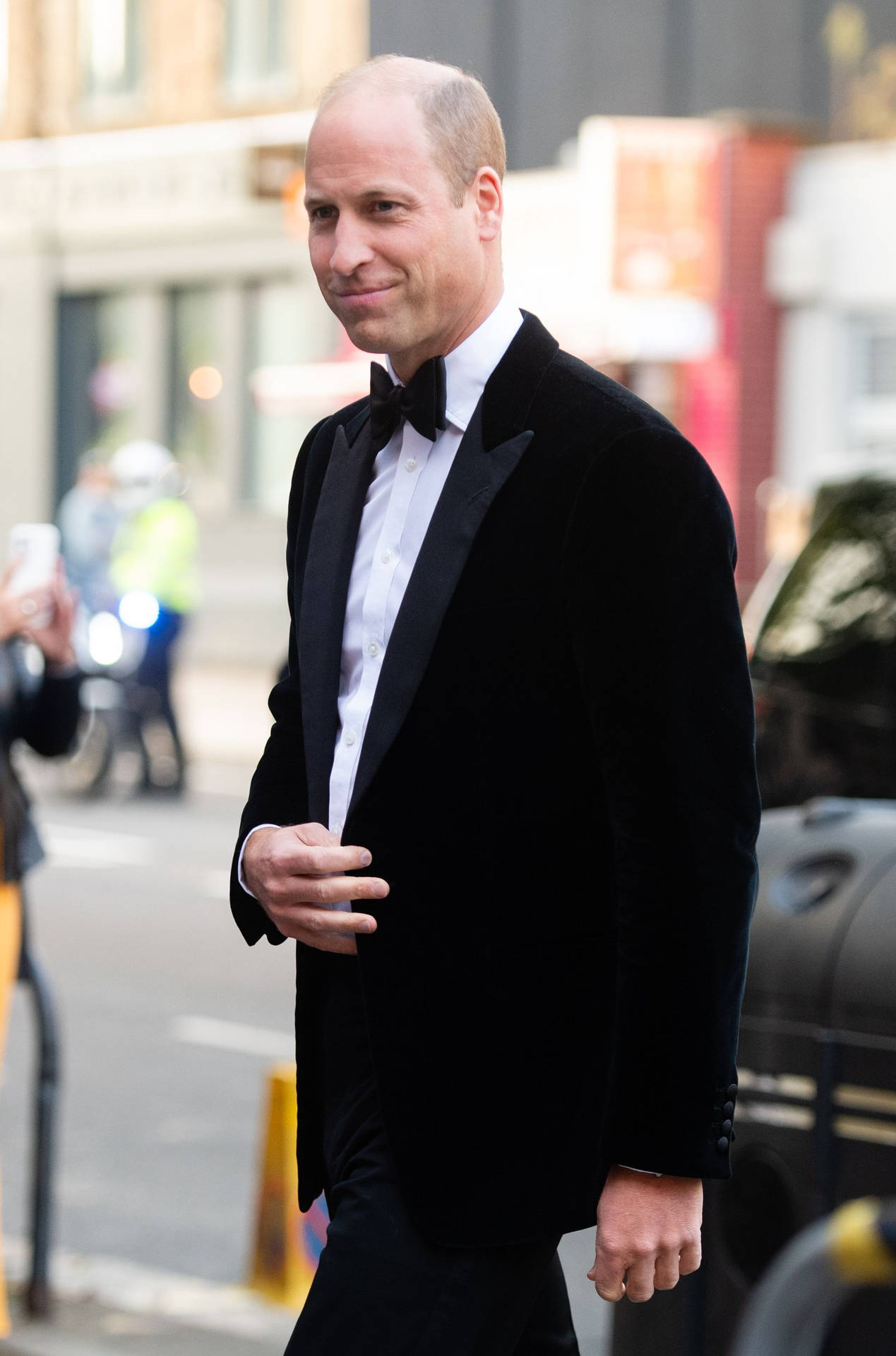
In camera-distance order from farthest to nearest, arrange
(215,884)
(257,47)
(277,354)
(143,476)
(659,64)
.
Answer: (277,354) → (257,47) → (659,64) → (143,476) → (215,884)

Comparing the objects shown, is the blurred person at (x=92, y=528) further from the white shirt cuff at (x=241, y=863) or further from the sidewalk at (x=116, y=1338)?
the white shirt cuff at (x=241, y=863)

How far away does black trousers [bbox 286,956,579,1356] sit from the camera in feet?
7.56

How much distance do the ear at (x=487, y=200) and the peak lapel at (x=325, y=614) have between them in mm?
276

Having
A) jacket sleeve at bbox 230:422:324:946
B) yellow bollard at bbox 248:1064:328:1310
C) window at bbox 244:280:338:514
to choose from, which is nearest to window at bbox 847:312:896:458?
window at bbox 244:280:338:514

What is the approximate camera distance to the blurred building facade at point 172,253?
25797 mm

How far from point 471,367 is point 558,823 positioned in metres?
0.50

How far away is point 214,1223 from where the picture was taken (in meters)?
5.80

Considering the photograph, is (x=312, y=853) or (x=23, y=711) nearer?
(x=312, y=853)

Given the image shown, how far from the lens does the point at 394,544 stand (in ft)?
8.05

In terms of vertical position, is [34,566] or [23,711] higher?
[34,566]

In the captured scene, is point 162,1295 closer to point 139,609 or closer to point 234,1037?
point 234,1037

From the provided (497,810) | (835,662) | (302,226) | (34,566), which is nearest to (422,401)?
(497,810)

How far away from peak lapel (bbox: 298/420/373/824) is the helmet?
1438 cm

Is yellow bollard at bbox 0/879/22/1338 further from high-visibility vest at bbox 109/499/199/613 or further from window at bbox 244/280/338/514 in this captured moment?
window at bbox 244/280/338/514
